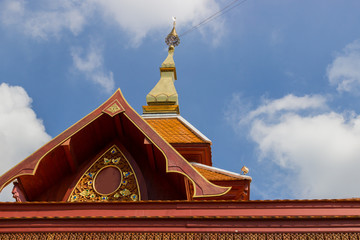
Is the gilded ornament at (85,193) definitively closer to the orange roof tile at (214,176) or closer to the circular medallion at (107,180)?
the circular medallion at (107,180)

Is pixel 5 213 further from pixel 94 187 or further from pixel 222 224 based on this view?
pixel 222 224

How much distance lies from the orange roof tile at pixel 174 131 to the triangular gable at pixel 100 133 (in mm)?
2789

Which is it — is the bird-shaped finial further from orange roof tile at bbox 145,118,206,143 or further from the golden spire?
the golden spire

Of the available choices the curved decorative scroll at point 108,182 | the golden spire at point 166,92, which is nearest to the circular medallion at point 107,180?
the curved decorative scroll at point 108,182

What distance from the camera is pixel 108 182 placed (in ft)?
24.3

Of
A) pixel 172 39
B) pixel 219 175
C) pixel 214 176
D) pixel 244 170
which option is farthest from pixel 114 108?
pixel 172 39

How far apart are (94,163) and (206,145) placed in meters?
Answer: 3.11

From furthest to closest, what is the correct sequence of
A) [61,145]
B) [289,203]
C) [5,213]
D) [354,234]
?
[61,145], [5,213], [289,203], [354,234]

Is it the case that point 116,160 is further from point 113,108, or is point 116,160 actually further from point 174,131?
point 174,131

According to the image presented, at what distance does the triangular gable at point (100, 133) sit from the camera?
626 cm

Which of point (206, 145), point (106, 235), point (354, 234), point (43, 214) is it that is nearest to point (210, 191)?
point (106, 235)

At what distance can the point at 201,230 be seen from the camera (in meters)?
5.37

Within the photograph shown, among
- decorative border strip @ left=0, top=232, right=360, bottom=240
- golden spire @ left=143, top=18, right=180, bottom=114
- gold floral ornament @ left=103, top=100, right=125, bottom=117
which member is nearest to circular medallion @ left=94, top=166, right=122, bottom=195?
gold floral ornament @ left=103, top=100, right=125, bottom=117

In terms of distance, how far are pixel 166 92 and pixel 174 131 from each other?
5.22 metres
